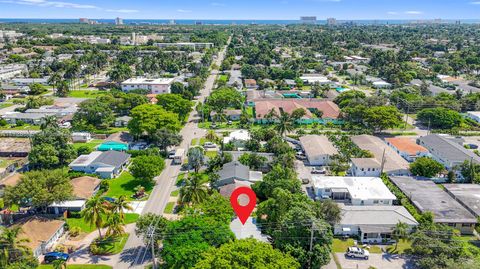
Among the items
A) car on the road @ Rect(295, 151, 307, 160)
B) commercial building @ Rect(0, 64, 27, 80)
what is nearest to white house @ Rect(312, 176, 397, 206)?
car on the road @ Rect(295, 151, 307, 160)

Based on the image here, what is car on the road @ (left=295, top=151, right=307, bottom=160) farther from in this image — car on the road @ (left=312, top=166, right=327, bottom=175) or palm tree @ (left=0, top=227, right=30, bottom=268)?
palm tree @ (left=0, top=227, right=30, bottom=268)

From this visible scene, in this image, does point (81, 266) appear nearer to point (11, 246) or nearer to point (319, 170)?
point (11, 246)

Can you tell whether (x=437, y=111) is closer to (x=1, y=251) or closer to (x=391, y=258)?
(x=391, y=258)

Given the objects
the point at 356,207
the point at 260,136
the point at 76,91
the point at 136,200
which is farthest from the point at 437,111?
the point at 76,91

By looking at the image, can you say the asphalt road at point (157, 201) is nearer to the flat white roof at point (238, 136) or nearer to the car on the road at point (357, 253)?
the flat white roof at point (238, 136)

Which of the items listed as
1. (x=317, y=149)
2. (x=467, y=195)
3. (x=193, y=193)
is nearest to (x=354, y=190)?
(x=317, y=149)
